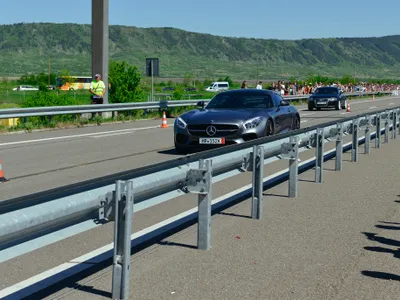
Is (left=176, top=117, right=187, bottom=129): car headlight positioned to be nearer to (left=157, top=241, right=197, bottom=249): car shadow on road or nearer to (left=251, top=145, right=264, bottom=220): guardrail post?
(left=251, top=145, right=264, bottom=220): guardrail post

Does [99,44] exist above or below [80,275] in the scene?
above

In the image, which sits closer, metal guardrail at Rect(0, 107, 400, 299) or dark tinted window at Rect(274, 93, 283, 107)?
metal guardrail at Rect(0, 107, 400, 299)

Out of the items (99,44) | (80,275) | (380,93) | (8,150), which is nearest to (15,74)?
(380,93)

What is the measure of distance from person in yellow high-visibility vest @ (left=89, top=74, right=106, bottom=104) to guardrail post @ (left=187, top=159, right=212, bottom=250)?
20683mm

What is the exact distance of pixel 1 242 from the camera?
421 cm

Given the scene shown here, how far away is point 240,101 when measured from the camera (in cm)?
1681

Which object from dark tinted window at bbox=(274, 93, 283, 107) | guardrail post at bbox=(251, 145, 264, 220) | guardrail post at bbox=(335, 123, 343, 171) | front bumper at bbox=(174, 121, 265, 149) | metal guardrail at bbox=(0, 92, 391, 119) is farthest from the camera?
metal guardrail at bbox=(0, 92, 391, 119)

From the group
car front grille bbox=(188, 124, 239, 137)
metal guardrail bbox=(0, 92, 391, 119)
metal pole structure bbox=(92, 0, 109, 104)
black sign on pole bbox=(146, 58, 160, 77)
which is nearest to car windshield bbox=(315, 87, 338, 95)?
metal guardrail bbox=(0, 92, 391, 119)

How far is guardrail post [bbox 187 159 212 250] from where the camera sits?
680 cm

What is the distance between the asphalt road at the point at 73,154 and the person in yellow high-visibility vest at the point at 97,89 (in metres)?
3.19

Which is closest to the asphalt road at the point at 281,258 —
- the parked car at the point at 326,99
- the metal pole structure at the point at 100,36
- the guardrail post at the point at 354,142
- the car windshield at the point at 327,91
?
the guardrail post at the point at 354,142

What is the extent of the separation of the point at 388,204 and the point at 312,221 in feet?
5.67

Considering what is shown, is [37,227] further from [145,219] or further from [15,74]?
[15,74]

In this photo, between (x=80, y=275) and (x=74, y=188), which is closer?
(x=74, y=188)
